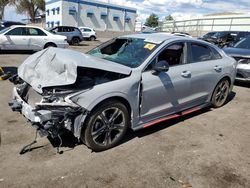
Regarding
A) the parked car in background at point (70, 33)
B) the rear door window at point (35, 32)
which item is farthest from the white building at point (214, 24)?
the rear door window at point (35, 32)

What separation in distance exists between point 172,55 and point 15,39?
11220 millimetres

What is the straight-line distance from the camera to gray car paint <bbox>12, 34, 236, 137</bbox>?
148 inches

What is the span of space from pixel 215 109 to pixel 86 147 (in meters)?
3.43

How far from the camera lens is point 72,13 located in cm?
4600

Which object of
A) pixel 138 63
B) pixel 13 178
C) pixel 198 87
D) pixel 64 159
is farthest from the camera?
pixel 198 87

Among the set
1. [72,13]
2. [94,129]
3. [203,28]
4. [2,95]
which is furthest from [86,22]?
[94,129]

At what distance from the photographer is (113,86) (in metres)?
3.91

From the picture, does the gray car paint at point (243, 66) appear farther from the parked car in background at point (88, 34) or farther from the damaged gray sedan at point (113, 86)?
the parked car in background at point (88, 34)

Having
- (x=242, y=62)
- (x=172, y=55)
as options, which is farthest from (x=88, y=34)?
(x=172, y=55)

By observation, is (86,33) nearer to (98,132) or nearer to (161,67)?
(161,67)

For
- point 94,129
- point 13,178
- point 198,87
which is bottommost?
point 13,178

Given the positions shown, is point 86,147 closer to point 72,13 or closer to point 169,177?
point 169,177

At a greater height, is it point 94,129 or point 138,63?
point 138,63

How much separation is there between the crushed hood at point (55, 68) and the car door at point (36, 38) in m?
10.5
